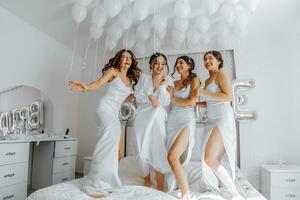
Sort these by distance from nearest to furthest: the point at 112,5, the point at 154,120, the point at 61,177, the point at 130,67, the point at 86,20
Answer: the point at 154,120 < the point at 130,67 < the point at 112,5 < the point at 86,20 < the point at 61,177

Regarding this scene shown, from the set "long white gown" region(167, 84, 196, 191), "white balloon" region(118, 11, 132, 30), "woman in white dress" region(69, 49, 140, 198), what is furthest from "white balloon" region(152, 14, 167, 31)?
"long white gown" region(167, 84, 196, 191)

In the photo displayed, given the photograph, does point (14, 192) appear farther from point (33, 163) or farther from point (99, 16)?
point (99, 16)

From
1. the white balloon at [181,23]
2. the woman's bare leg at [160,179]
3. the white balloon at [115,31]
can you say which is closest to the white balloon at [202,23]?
the white balloon at [181,23]

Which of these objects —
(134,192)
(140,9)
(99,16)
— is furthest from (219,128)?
(99,16)

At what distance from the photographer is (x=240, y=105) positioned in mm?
3688

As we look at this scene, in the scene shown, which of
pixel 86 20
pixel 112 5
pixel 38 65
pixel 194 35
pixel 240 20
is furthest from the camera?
pixel 38 65

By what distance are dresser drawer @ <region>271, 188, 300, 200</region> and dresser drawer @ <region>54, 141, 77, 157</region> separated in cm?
255

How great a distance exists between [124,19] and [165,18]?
1.42ft

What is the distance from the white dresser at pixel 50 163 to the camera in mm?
3480

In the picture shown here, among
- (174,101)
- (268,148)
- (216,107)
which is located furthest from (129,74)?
(268,148)

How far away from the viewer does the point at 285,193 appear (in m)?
3.16

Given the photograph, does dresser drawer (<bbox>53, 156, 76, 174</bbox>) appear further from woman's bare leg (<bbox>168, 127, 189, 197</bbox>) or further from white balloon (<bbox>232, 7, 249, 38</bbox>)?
white balloon (<bbox>232, 7, 249, 38</bbox>)

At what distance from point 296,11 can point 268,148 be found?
1.70 m

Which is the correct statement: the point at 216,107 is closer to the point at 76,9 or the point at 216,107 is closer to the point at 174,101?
the point at 174,101
